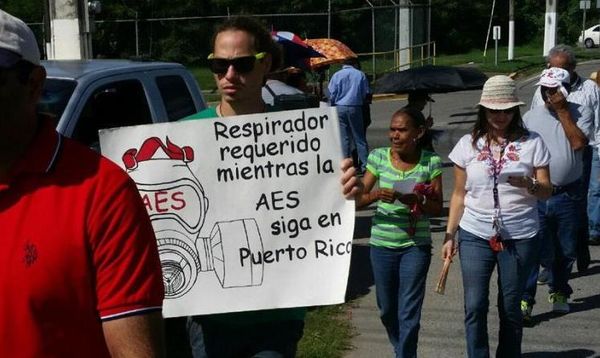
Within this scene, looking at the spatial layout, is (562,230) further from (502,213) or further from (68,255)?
(68,255)

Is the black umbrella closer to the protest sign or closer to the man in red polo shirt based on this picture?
the protest sign

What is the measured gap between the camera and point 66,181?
219 centimetres

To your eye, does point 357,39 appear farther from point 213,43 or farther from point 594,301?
point 213,43

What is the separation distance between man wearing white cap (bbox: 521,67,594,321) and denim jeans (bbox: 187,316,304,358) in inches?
144

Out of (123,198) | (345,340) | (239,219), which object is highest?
(123,198)

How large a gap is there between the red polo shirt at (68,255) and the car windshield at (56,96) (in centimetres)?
392

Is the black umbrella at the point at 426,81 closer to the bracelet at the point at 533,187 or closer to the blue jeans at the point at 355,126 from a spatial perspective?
the blue jeans at the point at 355,126

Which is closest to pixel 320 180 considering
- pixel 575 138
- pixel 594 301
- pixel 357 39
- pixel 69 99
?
pixel 69 99

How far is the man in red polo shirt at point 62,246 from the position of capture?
213cm

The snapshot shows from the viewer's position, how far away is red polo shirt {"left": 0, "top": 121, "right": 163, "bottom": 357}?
2.13 metres

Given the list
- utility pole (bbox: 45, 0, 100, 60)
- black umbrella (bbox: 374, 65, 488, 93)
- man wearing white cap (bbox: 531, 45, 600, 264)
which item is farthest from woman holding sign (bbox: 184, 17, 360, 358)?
utility pole (bbox: 45, 0, 100, 60)

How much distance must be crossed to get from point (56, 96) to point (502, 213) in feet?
9.15

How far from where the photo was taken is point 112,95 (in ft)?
21.9

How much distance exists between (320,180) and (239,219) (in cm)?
34
